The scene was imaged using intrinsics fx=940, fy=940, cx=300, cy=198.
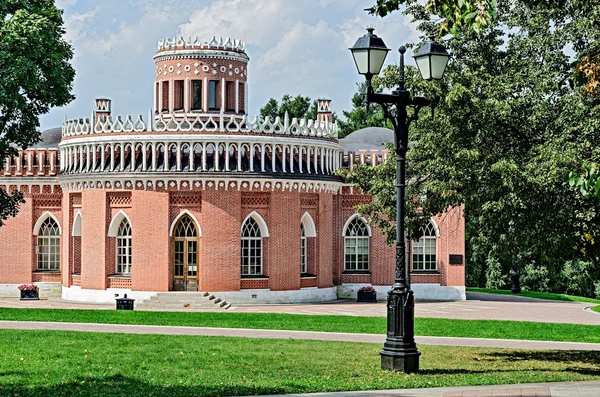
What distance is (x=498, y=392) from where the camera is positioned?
1369 centimetres

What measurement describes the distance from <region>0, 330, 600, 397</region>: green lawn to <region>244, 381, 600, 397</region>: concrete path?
43 centimetres

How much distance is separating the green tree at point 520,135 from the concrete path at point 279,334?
130 inches

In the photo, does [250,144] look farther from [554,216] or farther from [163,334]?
[554,216]

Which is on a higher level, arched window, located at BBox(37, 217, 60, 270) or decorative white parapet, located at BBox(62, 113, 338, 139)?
decorative white parapet, located at BBox(62, 113, 338, 139)

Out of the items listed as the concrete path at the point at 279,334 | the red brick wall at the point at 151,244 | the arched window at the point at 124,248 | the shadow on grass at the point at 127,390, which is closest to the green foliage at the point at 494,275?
the red brick wall at the point at 151,244

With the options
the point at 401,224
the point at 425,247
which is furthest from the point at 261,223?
the point at 401,224

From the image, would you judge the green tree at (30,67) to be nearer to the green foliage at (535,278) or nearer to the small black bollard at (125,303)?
the small black bollard at (125,303)

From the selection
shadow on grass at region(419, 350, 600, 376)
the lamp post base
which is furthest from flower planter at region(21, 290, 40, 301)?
the lamp post base

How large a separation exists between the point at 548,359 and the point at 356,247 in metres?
21.7

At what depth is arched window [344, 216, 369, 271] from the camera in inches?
1596

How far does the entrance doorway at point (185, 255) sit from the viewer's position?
35938 millimetres

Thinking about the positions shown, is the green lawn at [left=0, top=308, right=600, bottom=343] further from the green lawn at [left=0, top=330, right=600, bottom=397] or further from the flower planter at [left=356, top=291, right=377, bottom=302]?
the flower planter at [left=356, top=291, right=377, bottom=302]

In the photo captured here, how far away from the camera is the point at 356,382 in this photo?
1474cm

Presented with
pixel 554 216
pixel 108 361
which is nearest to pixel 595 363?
pixel 554 216
